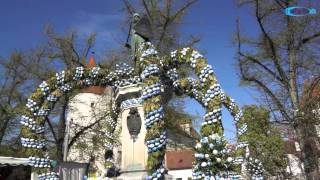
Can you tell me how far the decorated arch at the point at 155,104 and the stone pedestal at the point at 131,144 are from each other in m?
0.38

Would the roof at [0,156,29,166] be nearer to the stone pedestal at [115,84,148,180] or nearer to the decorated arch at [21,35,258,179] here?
the decorated arch at [21,35,258,179]

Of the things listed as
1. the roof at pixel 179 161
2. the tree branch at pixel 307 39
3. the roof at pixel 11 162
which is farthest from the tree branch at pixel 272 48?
the roof at pixel 179 161

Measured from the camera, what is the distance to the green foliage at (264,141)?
15109mm

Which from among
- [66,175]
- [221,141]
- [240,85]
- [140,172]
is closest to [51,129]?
[66,175]

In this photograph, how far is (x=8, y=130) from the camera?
2944 cm

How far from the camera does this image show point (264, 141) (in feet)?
56.8

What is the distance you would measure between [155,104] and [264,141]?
34.7 feet

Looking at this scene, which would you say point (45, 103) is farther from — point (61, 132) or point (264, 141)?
Answer: point (61, 132)

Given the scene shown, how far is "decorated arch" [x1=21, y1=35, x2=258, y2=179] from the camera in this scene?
25.4ft

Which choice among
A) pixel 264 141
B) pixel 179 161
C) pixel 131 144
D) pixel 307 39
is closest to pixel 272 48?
pixel 307 39

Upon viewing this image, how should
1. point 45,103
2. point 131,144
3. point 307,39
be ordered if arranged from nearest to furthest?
point 131,144 < point 45,103 < point 307,39

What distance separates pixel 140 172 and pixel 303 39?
15.1 metres

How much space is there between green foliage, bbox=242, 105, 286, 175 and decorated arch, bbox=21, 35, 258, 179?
12.7 feet

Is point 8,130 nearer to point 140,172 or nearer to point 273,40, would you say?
point 273,40
